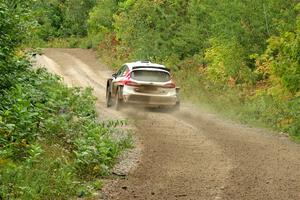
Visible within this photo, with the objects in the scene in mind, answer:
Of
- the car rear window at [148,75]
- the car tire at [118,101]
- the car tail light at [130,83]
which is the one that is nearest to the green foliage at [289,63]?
the car rear window at [148,75]

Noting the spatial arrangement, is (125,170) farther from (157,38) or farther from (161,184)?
(157,38)

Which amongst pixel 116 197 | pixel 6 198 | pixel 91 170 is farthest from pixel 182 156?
pixel 6 198

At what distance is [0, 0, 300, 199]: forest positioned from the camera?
9.57m

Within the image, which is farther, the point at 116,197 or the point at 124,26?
the point at 124,26

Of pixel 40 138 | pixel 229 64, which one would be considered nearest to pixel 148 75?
pixel 229 64

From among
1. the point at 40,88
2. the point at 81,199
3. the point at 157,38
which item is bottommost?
the point at 81,199

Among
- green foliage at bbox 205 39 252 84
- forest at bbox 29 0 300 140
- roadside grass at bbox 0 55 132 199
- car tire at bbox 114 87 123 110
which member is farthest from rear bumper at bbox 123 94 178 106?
green foliage at bbox 205 39 252 84

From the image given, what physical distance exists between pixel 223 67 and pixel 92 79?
10755 millimetres

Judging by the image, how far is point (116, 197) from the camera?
8352 millimetres

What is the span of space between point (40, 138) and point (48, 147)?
2.25 feet

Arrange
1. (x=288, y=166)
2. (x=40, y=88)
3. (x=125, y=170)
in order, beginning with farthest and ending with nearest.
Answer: (x=40, y=88) < (x=288, y=166) < (x=125, y=170)

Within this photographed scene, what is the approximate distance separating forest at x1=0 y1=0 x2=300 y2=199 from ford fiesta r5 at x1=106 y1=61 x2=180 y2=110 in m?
1.43

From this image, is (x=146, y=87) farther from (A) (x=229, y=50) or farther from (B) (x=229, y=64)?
(A) (x=229, y=50)

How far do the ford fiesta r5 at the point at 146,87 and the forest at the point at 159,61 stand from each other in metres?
1.43
